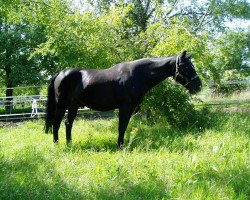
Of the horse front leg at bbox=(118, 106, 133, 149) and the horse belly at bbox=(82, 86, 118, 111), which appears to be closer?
the horse front leg at bbox=(118, 106, 133, 149)

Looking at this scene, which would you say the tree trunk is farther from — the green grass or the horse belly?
the green grass

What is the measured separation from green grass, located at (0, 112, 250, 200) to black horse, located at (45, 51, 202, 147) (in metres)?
0.81

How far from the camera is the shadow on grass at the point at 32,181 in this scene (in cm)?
328

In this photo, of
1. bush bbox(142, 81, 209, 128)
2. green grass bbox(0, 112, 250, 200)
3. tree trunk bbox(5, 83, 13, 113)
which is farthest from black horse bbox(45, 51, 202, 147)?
tree trunk bbox(5, 83, 13, 113)

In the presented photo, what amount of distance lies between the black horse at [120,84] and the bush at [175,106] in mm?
1585

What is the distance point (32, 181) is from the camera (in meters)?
3.69

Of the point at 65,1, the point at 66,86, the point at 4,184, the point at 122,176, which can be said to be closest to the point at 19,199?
the point at 4,184

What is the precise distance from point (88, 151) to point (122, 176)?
143 cm

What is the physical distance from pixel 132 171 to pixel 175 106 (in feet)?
12.4

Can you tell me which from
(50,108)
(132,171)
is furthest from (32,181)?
(50,108)

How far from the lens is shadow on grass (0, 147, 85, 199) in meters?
3.28

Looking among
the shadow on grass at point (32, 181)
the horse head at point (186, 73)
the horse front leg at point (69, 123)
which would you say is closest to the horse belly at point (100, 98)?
the horse front leg at point (69, 123)

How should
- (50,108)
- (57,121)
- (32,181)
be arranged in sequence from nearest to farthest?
(32,181) < (57,121) < (50,108)

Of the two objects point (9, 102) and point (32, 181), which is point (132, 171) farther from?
point (9, 102)
